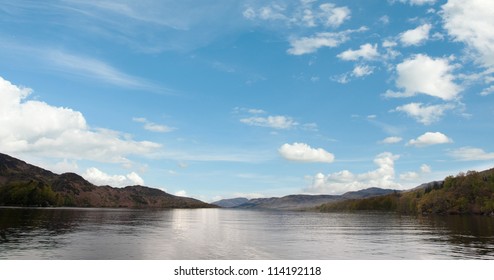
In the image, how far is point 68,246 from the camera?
6606 centimetres

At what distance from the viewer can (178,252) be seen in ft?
211

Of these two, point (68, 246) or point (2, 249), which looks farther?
point (68, 246)
